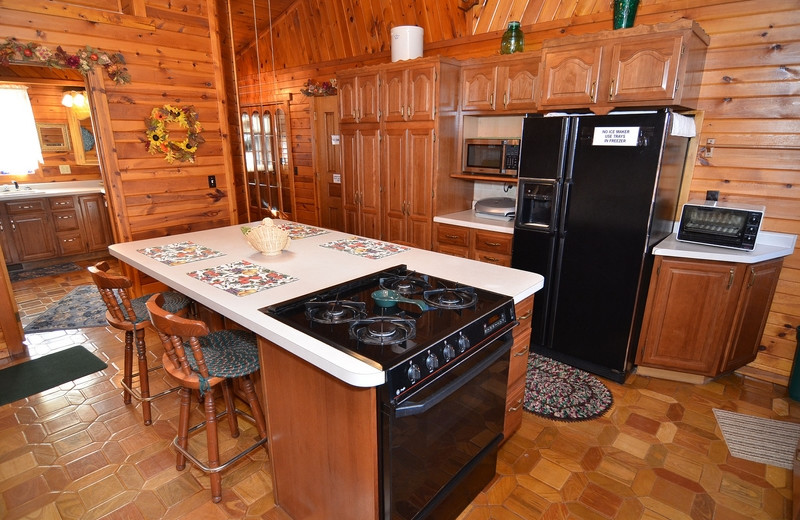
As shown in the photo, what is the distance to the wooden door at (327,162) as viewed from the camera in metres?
5.32

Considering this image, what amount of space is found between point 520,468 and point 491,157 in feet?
8.21

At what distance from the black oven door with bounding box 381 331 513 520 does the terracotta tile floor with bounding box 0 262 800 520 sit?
9.9 inches

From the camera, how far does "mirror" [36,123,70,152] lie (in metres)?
5.38

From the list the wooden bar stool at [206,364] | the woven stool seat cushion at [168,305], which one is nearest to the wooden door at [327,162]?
the woven stool seat cushion at [168,305]

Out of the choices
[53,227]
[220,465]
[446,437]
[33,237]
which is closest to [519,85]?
[446,437]

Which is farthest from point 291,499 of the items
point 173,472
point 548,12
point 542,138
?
point 548,12

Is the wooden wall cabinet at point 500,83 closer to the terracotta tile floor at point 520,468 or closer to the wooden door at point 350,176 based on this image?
the wooden door at point 350,176

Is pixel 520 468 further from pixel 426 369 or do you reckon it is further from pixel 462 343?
pixel 426 369

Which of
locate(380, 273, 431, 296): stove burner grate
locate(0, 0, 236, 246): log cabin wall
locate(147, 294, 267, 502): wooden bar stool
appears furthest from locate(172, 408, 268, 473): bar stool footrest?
locate(0, 0, 236, 246): log cabin wall

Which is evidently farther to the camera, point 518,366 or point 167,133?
point 167,133

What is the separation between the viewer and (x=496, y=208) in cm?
367

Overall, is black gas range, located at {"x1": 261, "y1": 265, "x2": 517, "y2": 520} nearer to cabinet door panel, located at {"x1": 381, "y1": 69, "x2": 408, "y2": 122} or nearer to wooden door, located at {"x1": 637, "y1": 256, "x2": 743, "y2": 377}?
wooden door, located at {"x1": 637, "y1": 256, "x2": 743, "y2": 377}

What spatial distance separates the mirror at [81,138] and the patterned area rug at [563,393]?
6181 mm

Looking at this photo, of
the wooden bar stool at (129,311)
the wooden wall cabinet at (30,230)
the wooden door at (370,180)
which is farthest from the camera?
the wooden wall cabinet at (30,230)
